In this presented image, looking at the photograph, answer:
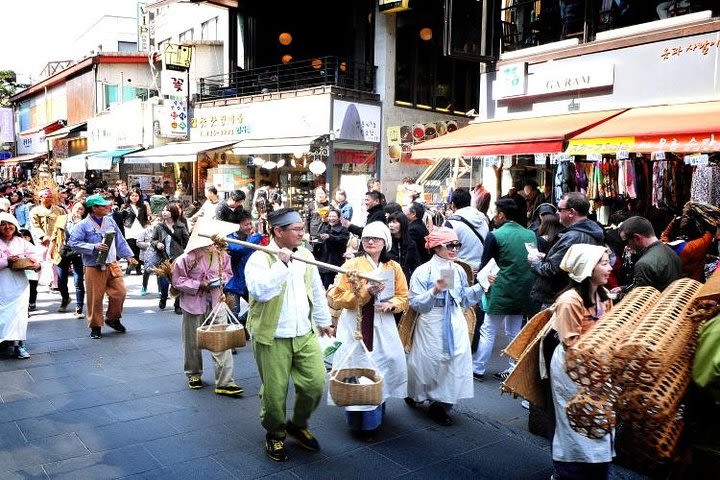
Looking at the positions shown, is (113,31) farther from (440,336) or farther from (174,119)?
(440,336)

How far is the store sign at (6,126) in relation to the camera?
3799 centimetres

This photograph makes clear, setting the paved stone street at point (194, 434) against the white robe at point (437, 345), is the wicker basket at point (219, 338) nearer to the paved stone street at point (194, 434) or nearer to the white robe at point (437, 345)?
the paved stone street at point (194, 434)

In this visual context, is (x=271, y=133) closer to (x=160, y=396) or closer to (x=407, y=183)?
(x=407, y=183)

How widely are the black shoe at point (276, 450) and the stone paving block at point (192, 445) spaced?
0.33 m

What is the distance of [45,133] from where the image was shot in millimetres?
35188

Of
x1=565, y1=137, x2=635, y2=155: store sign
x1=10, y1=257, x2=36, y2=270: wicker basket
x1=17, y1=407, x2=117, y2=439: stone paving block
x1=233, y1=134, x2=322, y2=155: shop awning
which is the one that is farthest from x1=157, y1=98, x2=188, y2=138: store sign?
x1=17, y1=407, x2=117, y2=439: stone paving block

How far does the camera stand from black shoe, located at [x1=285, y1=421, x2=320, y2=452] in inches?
184

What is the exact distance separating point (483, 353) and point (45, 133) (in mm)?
36090

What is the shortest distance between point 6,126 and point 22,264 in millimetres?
39007

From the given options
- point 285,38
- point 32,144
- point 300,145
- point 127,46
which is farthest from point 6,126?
point 300,145

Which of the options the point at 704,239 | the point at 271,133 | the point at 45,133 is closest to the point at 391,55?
the point at 271,133

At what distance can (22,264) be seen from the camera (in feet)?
23.1

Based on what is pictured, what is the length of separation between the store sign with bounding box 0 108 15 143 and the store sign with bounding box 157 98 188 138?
23308 millimetres

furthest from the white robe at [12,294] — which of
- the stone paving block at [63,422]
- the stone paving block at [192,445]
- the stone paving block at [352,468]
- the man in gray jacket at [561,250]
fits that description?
the man in gray jacket at [561,250]
